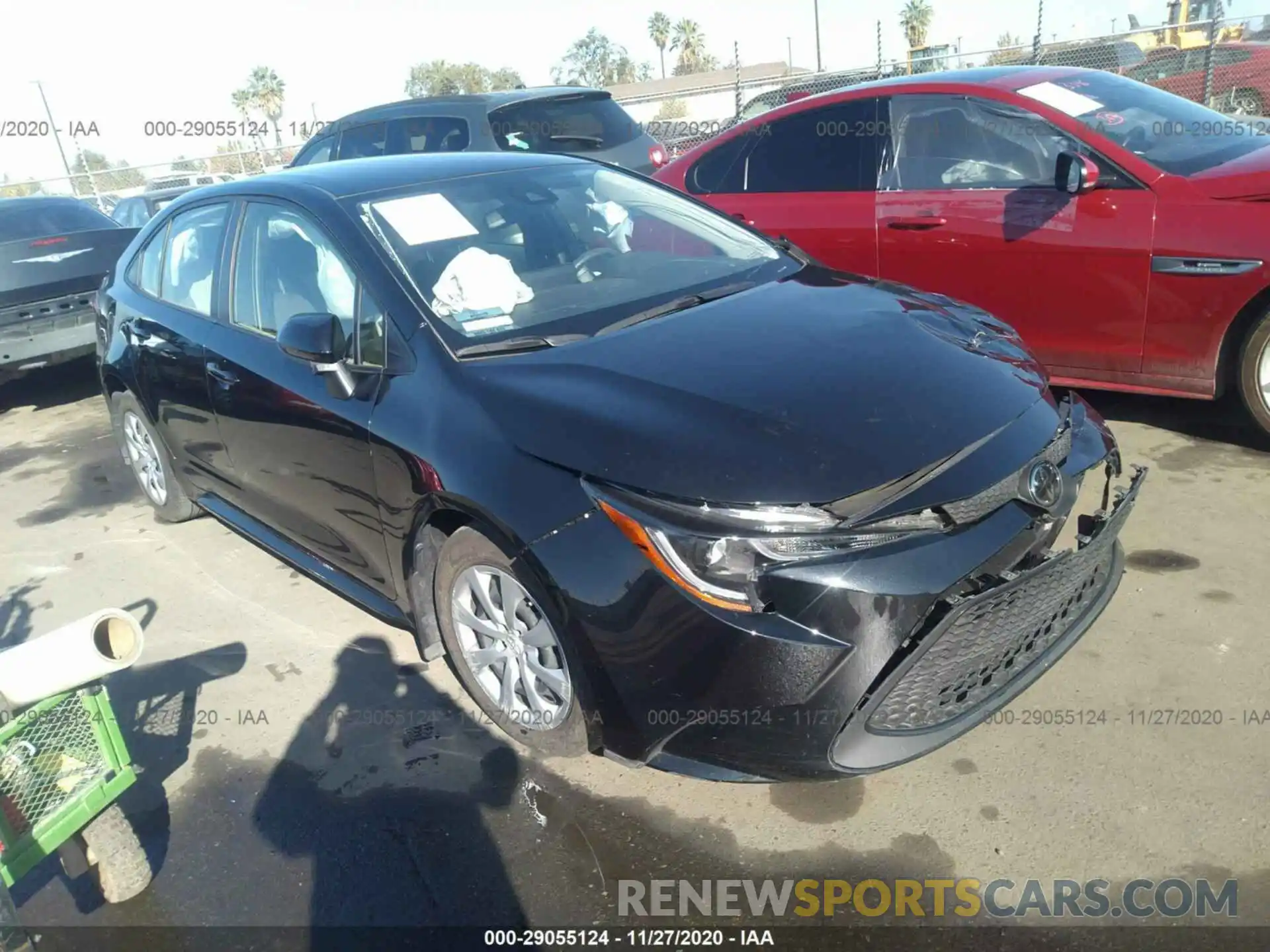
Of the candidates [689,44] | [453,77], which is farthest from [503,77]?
[689,44]

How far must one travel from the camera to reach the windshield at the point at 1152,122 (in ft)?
14.5

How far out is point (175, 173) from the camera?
27.9 m

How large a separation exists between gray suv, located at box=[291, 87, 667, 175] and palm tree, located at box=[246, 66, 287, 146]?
51.0 meters

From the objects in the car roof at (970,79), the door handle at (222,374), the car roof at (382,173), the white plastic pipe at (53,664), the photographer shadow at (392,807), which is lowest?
the photographer shadow at (392,807)

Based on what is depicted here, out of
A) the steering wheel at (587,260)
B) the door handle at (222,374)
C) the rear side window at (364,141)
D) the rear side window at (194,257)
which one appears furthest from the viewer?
the rear side window at (364,141)

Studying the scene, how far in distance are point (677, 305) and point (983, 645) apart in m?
1.42

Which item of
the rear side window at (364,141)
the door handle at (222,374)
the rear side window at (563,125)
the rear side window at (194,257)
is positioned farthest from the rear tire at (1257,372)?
the rear side window at (364,141)

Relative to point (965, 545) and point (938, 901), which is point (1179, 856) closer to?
point (938, 901)

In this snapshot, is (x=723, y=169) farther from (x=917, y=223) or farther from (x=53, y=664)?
(x=53, y=664)

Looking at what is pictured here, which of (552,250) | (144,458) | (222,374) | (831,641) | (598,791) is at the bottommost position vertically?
(598,791)

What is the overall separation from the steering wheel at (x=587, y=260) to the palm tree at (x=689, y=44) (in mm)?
77295

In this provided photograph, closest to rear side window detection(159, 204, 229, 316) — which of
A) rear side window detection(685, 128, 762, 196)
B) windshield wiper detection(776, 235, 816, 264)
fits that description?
windshield wiper detection(776, 235, 816, 264)

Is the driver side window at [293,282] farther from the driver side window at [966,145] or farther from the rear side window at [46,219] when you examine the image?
the rear side window at [46,219]

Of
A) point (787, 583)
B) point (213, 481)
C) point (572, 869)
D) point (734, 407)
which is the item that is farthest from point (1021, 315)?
point (213, 481)
